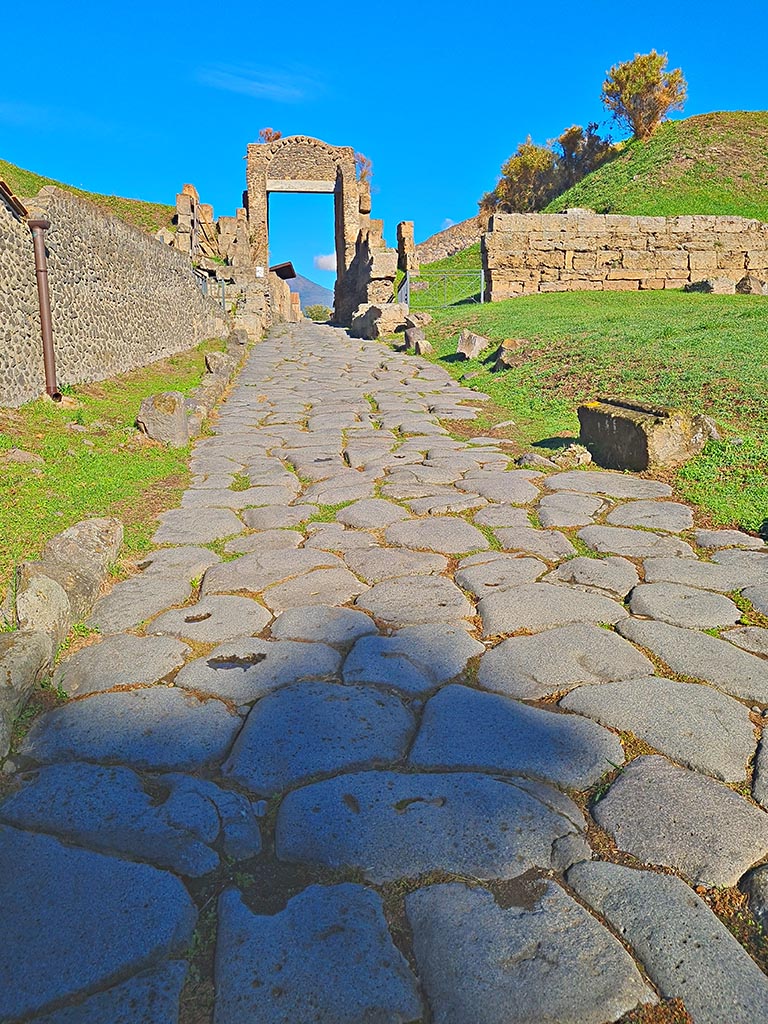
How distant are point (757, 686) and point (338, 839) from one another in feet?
4.84

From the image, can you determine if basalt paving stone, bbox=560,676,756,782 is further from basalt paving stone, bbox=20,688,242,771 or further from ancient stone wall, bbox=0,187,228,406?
ancient stone wall, bbox=0,187,228,406

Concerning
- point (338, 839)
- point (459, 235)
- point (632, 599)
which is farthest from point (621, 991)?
point (459, 235)

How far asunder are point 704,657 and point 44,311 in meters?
7.80

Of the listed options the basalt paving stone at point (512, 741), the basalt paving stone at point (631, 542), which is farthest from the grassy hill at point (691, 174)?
the basalt paving stone at point (512, 741)

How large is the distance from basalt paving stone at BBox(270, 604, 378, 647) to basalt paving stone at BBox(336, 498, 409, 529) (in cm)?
123

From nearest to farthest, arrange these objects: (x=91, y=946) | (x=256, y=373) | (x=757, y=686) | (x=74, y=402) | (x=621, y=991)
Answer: (x=621, y=991) < (x=91, y=946) < (x=757, y=686) < (x=74, y=402) < (x=256, y=373)

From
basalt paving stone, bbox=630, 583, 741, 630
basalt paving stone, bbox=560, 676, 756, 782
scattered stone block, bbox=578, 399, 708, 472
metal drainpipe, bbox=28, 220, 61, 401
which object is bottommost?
basalt paving stone, bbox=560, 676, 756, 782

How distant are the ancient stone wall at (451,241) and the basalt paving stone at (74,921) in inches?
1417

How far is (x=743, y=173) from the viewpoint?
2323 centimetres

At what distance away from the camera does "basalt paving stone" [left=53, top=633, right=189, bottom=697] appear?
2.52 m

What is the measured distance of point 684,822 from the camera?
5.80 feet

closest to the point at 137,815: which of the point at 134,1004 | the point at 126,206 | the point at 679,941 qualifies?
the point at 134,1004

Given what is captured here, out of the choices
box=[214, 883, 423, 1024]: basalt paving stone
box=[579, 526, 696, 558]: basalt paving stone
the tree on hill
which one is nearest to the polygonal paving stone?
box=[579, 526, 696, 558]: basalt paving stone

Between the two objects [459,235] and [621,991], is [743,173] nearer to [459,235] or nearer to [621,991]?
[459,235]
